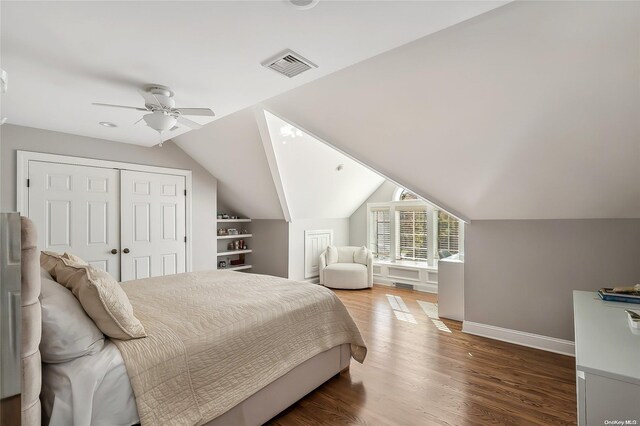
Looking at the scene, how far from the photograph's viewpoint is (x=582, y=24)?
1.57 meters

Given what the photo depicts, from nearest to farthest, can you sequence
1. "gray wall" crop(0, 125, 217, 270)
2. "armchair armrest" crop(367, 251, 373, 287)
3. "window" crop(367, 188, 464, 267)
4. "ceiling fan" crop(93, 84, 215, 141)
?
"ceiling fan" crop(93, 84, 215, 141)
"gray wall" crop(0, 125, 217, 270)
"window" crop(367, 188, 464, 267)
"armchair armrest" crop(367, 251, 373, 287)

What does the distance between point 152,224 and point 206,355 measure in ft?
11.0

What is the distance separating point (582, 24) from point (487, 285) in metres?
2.62

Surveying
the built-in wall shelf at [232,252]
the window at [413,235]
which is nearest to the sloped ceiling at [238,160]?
the built-in wall shelf at [232,252]

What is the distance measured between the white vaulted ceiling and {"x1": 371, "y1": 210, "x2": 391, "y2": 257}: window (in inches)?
174

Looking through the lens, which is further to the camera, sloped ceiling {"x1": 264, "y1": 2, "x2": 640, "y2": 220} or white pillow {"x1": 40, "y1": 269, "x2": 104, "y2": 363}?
sloped ceiling {"x1": 264, "y1": 2, "x2": 640, "y2": 220}

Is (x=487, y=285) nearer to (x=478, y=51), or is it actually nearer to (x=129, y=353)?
(x=478, y=51)

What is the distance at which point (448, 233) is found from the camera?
219 inches

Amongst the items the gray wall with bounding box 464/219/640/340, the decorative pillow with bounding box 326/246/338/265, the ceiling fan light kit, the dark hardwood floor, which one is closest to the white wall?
the decorative pillow with bounding box 326/246/338/265

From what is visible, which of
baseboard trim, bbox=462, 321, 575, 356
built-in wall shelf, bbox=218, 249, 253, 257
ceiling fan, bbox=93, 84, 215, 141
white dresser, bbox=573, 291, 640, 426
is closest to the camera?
white dresser, bbox=573, 291, 640, 426

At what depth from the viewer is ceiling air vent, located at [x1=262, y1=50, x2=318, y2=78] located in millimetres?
1937

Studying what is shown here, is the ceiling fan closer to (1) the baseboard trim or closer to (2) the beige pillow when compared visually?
(2) the beige pillow

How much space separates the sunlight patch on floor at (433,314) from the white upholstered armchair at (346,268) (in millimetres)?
1177

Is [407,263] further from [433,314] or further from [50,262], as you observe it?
[50,262]
